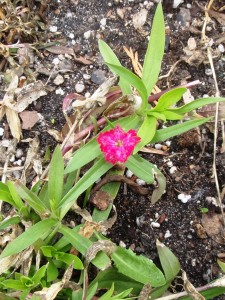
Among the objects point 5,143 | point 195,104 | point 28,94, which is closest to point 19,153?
point 5,143

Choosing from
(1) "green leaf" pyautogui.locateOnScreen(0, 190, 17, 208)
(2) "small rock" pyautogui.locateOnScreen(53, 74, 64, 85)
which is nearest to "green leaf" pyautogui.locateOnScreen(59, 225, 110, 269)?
(1) "green leaf" pyautogui.locateOnScreen(0, 190, 17, 208)

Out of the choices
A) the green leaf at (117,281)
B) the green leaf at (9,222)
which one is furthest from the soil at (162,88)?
the green leaf at (9,222)

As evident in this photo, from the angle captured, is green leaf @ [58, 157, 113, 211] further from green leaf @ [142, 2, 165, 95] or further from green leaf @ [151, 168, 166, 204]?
green leaf @ [142, 2, 165, 95]

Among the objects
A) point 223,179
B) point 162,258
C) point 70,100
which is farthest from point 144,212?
point 70,100

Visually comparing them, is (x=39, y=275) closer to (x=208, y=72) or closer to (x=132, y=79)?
(x=132, y=79)

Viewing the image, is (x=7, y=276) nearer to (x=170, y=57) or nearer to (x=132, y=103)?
(x=132, y=103)

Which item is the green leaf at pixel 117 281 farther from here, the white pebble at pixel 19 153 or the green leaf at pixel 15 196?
the white pebble at pixel 19 153
